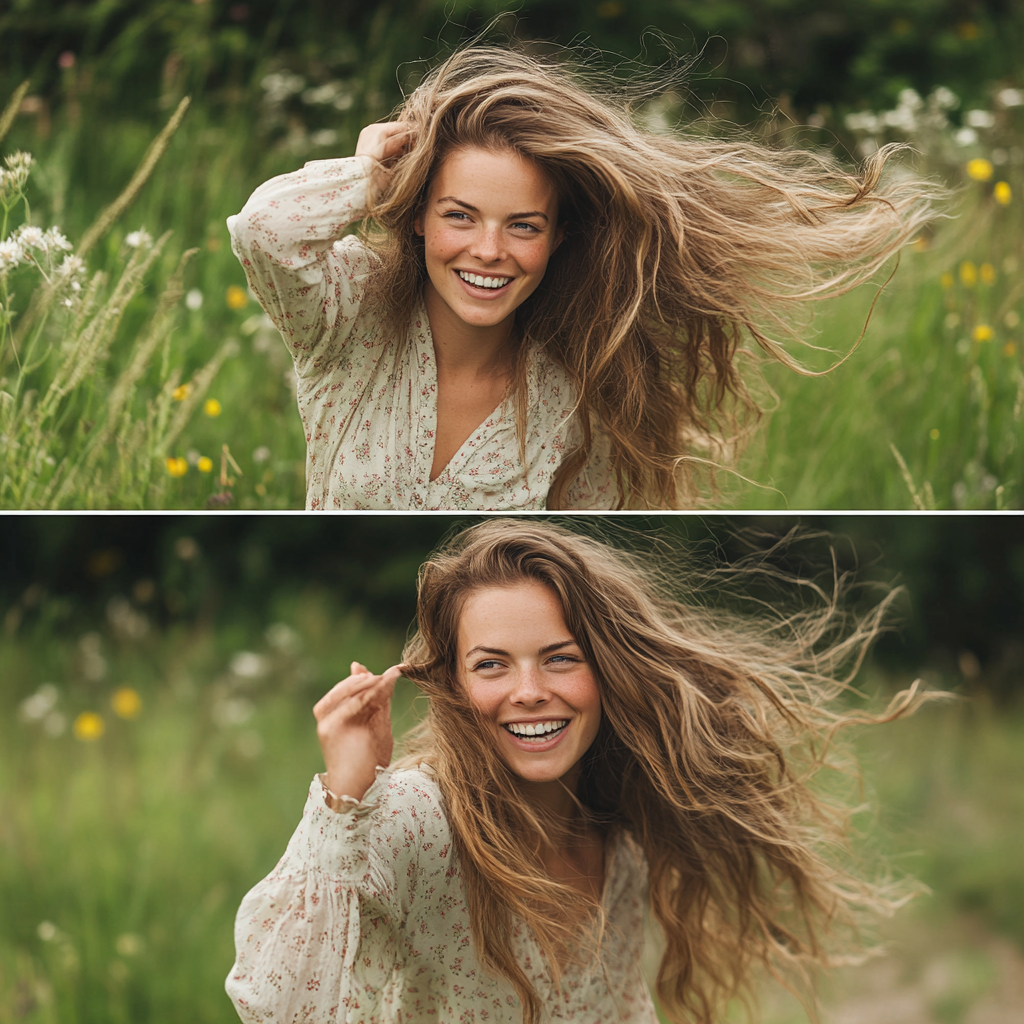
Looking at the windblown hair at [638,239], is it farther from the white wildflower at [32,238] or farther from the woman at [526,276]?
the white wildflower at [32,238]

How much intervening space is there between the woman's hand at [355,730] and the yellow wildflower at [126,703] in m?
2.05

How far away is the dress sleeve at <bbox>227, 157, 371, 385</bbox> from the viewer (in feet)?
5.12

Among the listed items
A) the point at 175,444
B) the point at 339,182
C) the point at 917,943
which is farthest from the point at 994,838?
the point at 339,182

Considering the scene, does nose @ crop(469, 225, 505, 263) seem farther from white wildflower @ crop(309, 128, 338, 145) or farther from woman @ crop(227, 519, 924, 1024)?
white wildflower @ crop(309, 128, 338, 145)

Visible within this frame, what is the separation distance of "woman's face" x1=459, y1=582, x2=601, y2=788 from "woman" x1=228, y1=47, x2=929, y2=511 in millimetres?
275

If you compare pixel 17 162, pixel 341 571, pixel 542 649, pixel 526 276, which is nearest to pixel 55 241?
pixel 17 162

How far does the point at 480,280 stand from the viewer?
5.54 feet

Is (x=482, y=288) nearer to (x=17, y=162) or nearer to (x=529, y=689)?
(x=529, y=689)

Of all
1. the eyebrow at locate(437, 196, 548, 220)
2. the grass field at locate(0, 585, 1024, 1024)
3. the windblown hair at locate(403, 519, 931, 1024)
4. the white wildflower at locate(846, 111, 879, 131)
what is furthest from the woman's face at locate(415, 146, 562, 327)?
the white wildflower at locate(846, 111, 879, 131)

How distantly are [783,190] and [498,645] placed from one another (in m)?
0.90

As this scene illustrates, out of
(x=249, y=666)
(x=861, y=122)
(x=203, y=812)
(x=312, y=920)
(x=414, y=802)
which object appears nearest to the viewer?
(x=312, y=920)

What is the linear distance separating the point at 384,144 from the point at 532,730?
910mm

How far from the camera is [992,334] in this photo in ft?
9.66

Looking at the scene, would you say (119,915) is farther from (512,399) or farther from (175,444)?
(512,399)
